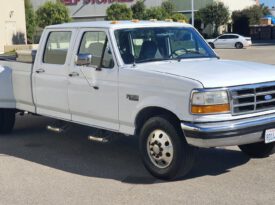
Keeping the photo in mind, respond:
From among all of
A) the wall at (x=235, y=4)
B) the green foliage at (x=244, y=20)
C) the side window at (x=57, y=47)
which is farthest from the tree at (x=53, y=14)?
the side window at (x=57, y=47)

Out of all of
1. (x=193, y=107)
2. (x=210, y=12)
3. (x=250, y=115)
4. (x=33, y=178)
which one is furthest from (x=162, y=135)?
(x=210, y=12)

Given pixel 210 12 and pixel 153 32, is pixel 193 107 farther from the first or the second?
A: pixel 210 12

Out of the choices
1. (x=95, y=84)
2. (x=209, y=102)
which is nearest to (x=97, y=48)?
(x=95, y=84)

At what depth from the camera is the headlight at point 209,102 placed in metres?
5.68

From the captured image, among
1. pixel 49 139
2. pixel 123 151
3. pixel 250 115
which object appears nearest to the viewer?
pixel 250 115

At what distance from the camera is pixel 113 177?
21.4 ft

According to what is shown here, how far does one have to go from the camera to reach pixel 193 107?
5.72 meters

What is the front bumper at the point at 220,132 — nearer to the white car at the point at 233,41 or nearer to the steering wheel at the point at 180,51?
the steering wheel at the point at 180,51

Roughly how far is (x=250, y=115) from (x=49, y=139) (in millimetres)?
4134

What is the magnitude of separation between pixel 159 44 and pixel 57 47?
1602 mm

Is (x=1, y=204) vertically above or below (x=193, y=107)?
below

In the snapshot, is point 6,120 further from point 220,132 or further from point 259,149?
point 220,132

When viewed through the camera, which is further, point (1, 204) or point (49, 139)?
point (49, 139)

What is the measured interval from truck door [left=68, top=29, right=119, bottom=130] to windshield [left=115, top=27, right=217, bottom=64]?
0.23 meters
